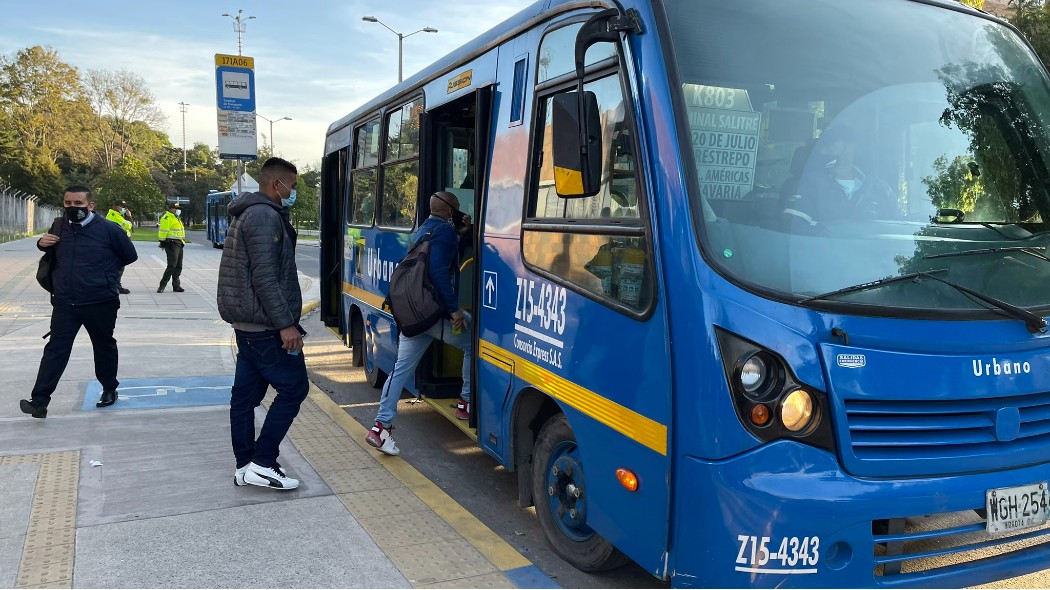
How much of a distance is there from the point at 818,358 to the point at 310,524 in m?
2.79

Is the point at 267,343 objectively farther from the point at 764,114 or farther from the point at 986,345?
the point at 986,345

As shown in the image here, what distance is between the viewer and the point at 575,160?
329 cm

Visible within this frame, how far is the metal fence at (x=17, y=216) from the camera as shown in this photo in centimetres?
3597

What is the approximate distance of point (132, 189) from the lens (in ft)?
201

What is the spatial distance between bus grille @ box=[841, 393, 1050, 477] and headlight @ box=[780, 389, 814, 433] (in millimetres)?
138

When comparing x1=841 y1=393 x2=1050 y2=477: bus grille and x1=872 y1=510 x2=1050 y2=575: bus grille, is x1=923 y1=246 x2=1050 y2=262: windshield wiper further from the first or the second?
x1=872 y1=510 x2=1050 y2=575: bus grille

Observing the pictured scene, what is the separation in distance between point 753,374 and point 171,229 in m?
15.5

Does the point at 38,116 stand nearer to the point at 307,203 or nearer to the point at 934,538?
the point at 307,203

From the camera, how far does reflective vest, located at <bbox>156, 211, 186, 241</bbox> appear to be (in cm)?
1593

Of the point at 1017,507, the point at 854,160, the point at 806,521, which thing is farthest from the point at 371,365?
the point at 1017,507

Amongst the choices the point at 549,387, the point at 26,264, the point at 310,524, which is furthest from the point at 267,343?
the point at 26,264

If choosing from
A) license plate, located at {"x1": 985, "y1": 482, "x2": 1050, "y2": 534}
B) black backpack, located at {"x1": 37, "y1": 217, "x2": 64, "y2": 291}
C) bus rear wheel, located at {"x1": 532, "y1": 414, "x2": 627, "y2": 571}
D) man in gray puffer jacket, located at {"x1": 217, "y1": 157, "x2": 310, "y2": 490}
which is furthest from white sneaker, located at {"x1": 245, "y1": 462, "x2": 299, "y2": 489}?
license plate, located at {"x1": 985, "y1": 482, "x2": 1050, "y2": 534}

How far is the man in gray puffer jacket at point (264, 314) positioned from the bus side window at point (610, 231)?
1642 millimetres

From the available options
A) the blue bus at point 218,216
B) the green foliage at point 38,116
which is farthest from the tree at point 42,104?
the blue bus at point 218,216
